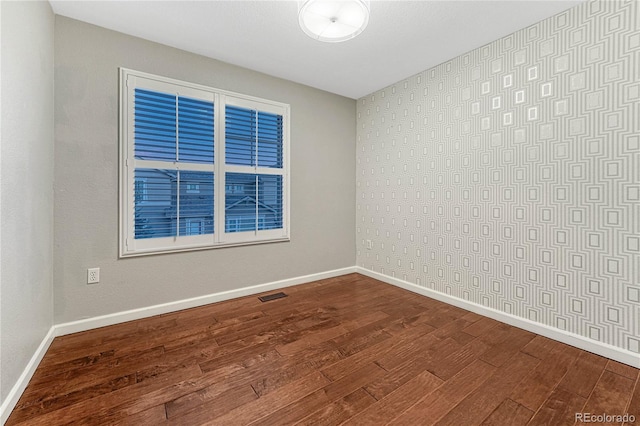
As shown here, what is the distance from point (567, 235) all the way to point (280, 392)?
7.77ft

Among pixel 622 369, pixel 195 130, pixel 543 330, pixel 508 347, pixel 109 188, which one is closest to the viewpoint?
pixel 622 369

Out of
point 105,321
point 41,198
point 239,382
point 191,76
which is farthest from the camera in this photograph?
point 191,76

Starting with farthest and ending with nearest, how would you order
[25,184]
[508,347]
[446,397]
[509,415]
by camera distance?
[508,347]
[25,184]
[446,397]
[509,415]

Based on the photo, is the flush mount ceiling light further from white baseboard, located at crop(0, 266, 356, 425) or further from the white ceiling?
white baseboard, located at crop(0, 266, 356, 425)

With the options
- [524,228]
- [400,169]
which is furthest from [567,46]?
[400,169]

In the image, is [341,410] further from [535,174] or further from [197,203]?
[535,174]

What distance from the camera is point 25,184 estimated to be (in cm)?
158

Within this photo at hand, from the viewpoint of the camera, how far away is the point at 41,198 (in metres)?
1.83

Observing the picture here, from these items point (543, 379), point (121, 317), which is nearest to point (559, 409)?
point (543, 379)

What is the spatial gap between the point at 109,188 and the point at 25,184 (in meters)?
0.71

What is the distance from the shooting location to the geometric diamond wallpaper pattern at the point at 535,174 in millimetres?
1828

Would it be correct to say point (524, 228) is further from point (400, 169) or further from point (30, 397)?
point (30, 397)

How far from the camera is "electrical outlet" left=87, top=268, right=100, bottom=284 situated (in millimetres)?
2221

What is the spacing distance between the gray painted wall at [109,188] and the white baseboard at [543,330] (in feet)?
5.44
